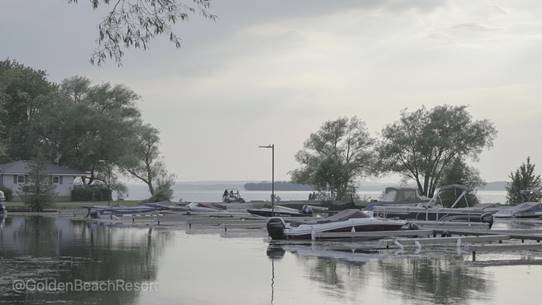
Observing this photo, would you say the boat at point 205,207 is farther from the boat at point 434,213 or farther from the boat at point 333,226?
the boat at point 333,226

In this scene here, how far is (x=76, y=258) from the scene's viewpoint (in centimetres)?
2367

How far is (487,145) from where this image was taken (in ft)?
259

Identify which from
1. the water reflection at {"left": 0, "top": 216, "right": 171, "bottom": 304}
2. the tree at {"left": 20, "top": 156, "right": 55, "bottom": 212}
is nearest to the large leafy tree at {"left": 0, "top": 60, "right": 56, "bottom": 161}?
the tree at {"left": 20, "top": 156, "right": 55, "bottom": 212}

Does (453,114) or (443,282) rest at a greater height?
(453,114)

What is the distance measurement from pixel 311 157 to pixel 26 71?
38243 mm

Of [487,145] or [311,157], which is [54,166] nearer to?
[311,157]

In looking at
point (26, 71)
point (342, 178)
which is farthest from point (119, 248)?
point (26, 71)

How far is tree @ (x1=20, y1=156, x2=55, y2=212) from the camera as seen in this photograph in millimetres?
57062

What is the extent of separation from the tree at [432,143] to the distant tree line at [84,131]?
25.7m

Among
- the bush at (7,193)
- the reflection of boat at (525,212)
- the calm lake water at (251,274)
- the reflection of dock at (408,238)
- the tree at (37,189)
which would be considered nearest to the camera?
the calm lake water at (251,274)

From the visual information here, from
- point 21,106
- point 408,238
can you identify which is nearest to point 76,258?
point 408,238

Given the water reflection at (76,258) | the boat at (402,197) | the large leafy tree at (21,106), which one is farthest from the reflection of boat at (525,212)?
the large leafy tree at (21,106)

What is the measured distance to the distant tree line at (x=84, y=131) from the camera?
7419 cm

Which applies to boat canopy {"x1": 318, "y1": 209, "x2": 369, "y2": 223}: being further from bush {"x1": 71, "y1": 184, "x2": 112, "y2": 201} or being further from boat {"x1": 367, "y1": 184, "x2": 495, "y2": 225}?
bush {"x1": 71, "y1": 184, "x2": 112, "y2": 201}
